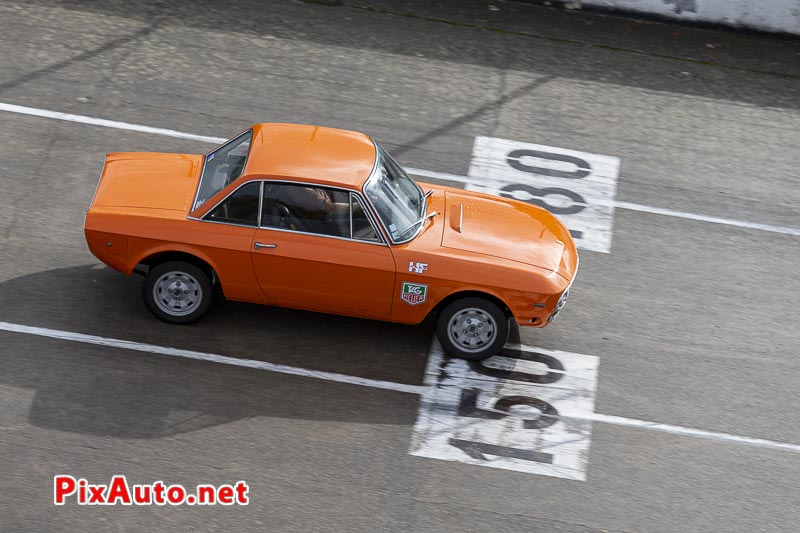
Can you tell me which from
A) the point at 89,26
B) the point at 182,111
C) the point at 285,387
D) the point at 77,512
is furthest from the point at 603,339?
the point at 89,26

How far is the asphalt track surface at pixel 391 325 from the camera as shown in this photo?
7926 millimetres

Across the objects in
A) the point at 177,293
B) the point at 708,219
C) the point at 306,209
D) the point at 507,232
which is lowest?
the point at 177,293

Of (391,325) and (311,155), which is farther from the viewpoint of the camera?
(391,325)

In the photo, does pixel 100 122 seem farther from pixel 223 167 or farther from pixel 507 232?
pixel 507 232

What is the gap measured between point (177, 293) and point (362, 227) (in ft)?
6.04

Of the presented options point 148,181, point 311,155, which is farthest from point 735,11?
point 148,181

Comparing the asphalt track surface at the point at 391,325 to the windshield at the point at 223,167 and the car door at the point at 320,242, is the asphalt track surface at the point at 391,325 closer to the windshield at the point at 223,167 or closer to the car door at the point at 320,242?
the car door at the point at 320,242

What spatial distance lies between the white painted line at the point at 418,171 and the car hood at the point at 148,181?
7.12 feet

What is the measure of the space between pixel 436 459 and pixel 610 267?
11.5 ft

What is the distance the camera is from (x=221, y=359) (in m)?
8.88

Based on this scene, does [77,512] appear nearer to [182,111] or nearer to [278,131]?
[278,131]
